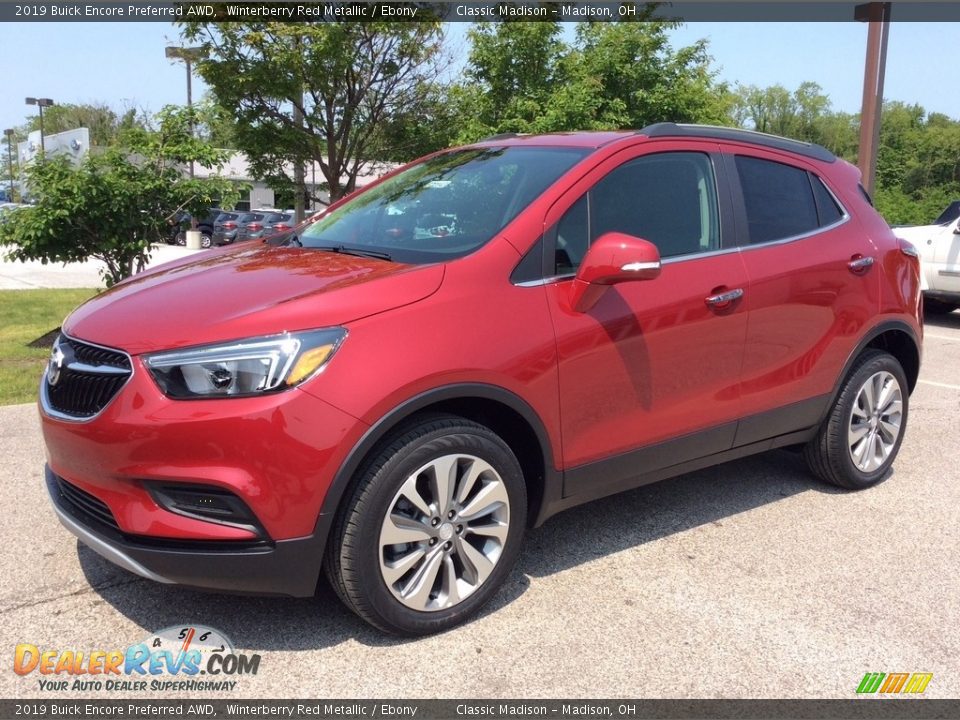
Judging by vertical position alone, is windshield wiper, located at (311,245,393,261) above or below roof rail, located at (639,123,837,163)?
below

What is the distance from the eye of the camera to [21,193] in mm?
9336

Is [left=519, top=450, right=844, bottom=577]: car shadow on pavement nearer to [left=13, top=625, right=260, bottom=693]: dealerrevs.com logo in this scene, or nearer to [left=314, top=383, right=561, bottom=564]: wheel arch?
[left=314, top=383, right=561, bottom=564]: wheel arch

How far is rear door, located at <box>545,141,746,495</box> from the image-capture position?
3.41 metres

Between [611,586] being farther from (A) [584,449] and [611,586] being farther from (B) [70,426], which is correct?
(B) [70,426]

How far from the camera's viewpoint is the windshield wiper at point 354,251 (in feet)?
11.4

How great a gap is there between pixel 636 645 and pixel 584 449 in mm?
762

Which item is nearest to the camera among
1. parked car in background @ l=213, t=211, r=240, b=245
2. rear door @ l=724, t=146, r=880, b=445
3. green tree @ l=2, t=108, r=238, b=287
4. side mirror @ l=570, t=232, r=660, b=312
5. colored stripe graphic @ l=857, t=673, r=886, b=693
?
colored stripe graphic @ l=857, t=673, r=886, b=693

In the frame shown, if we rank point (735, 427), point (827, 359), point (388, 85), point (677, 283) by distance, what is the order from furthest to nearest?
point (388, 85)
point (827, 359)
point (735, 427)
point (677, 283)

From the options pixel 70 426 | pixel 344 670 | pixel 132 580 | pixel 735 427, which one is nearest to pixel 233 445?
pixel 70 426

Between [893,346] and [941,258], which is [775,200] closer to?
[893,346]

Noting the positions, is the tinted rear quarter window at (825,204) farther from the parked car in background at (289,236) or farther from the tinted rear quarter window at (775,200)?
the parked car in background at (289,236)

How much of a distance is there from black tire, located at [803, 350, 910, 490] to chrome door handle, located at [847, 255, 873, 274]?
49 centimetres

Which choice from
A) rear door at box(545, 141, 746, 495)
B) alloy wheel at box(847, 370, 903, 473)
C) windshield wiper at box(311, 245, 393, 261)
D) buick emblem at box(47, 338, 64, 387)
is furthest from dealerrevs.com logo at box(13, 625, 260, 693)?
alloy wheel at box(847, 370, 903, 473)

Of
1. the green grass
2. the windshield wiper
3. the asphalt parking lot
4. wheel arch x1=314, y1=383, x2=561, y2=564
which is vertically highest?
the windshield wiper
